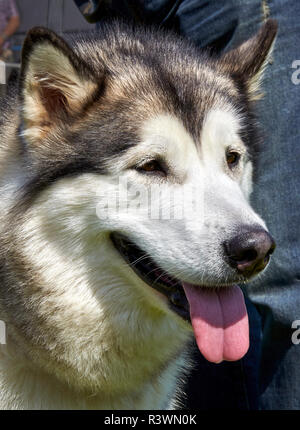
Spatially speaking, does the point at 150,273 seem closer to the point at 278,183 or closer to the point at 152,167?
the point at 152,167

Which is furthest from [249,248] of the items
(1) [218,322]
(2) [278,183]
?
(2) [278,183]

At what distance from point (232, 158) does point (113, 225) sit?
29.4 inches

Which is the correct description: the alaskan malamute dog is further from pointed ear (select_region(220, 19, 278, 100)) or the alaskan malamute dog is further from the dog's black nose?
pointed ear (select_region(220, 19, 278, 100))

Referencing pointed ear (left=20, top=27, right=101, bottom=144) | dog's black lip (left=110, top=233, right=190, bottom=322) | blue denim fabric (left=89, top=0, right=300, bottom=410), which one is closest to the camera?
pointed ear (left=20, top=27, right=101, bottom=144)

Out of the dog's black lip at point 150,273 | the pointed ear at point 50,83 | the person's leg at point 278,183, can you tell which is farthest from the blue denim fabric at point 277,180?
the pointed ear at point 50,83

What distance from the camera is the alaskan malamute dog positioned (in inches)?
106

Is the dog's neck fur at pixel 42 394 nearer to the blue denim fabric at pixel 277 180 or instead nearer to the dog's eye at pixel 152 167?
the blue denim fabric at pixel 277 180

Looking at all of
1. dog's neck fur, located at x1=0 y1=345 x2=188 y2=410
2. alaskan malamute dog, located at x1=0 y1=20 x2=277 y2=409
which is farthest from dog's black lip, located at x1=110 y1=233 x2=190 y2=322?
dog's neck fur, located at x1=0 y1=345 x2=188 y2=410

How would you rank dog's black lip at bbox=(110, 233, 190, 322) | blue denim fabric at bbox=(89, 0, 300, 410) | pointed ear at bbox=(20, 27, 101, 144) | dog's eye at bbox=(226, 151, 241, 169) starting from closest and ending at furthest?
pointed ear at bbox=(20, 27, 101, 144)
dog's black lip at bbox=(110, 233, 190, 322)
dog's eye at bbox=(226, 151, 241, 169)
blue denim fabric at bbox=(89, 0, 300, 410)

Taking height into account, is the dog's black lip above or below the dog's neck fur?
above

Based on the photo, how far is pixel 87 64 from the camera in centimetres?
290

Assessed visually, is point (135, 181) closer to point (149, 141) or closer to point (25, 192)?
point (149, 141)
